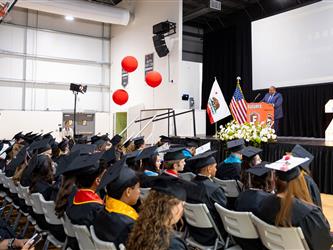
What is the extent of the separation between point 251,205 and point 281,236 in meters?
0.38

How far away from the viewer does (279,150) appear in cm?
596

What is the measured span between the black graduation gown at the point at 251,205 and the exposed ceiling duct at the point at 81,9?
32.5ft

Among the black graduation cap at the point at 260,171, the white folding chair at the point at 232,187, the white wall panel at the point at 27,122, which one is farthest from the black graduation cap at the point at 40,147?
the white wall panel at the point at 27,122

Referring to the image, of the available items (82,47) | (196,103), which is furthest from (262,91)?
(82,47)

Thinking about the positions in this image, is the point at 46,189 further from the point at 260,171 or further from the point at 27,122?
the point at 27,122

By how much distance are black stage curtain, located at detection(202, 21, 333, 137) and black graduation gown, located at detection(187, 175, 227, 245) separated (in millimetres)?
6233

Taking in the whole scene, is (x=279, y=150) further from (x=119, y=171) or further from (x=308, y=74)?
(x=119, y=171)

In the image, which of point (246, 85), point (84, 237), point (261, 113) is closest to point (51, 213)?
point (84, 237)

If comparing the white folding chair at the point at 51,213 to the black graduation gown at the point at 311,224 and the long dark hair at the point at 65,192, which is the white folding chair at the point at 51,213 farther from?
the black graduation gown at the point at 311,224

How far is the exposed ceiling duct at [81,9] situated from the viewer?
1030 centimetres

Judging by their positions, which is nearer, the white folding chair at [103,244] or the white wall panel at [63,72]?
the white folding chair at [103,244]

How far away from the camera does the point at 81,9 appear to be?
1093 cm

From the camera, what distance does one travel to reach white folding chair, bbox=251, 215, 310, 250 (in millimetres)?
1790

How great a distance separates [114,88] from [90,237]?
11.9 m
